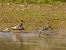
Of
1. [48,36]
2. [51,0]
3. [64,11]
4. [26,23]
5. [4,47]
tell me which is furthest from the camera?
[51,0]

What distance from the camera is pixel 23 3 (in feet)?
85.0

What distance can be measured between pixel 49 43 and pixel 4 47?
80.3 inches

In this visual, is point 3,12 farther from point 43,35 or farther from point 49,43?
point 49,43

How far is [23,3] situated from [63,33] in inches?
214

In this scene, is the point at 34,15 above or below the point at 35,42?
below

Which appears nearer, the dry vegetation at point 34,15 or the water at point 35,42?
the water at point 35,42

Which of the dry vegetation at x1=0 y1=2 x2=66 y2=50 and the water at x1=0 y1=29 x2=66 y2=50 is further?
the dry vegetation at x1=0 y1=2 x2=66 y2=50

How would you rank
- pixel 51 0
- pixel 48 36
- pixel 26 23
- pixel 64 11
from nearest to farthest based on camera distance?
pixel 48 36, pixel 26 23, pixel 64 11, pixel 51 0

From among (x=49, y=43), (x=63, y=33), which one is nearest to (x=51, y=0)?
(x=63, y=33)

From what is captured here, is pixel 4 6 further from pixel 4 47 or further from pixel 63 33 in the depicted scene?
pixel 4 47

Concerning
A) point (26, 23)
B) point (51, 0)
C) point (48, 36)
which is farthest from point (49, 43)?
point (51, 0)

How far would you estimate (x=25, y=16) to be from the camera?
78.5 feet

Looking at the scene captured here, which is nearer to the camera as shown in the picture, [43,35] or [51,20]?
[43,35]

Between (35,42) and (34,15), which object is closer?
(35,42)
